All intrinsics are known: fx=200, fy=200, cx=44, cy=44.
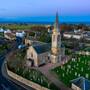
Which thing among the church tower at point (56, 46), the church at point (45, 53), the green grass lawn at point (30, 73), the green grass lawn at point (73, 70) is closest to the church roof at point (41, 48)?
the church at point (45, 53)

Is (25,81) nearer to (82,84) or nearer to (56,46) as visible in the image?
(82,84)

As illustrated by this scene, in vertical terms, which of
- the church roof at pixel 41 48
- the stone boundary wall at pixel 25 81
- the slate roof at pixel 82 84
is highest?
the church roof at pixel 41 48

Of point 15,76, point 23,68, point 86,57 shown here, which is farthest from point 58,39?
point 15,76

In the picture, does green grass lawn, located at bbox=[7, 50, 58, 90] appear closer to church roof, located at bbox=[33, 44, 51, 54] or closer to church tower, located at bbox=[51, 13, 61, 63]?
church roof, located at bbox=[33, 44, 51, 54]

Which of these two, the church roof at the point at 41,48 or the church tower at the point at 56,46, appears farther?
the church tower at the point at 56,46

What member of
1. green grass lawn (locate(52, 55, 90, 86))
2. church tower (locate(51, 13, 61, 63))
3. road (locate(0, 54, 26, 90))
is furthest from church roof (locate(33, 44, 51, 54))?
road (locate(0, 54, 26, 90))

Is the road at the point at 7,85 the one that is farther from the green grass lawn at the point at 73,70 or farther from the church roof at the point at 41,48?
the church roof at the point at 41,48

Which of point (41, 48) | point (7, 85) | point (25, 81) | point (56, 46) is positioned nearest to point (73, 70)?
point (56, 46)

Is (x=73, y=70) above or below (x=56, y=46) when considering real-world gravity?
below

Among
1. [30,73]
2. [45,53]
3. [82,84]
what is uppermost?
[45,53]
